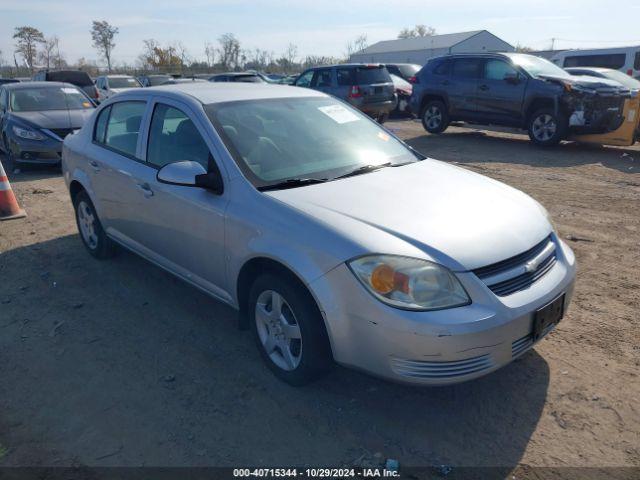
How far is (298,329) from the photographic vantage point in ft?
9.48

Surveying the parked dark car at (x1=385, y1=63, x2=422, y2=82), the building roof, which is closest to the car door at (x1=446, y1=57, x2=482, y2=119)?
the parked dark car at (x1=385, y1=63, x2=422, y2=82)

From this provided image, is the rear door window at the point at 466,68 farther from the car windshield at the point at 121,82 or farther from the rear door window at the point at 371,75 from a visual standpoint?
the car windshield at the point at 121,82

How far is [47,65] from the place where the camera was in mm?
56500

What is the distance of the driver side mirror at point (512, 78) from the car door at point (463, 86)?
809 millimetres

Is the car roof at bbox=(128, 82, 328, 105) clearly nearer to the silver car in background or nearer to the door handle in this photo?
the silver car in background

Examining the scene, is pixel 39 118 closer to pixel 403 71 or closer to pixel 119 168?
pixel 119 168

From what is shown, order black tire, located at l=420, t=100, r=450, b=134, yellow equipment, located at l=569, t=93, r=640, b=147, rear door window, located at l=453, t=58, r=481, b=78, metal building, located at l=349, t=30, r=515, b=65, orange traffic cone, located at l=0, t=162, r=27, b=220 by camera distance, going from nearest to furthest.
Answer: orange traffic cone, located at l=0, t=162, r=27, b=220
yellow equipment, located at l=569, t=93, r=640, b=147
rear door window, located at l=453, t=58, r=481, b=78
black tire, located at l=420, t=100, r=450, b=134
metal building, located at l=349, t=30, r=515, b=65

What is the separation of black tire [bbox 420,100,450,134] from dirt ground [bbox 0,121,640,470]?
8.62m

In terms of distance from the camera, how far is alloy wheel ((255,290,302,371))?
9.73 feet

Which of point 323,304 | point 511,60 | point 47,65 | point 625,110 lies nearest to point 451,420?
point 323,304

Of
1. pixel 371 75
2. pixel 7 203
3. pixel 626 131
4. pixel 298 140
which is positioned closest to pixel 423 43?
pixel 371 75

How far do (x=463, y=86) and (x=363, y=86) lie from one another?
101 inches

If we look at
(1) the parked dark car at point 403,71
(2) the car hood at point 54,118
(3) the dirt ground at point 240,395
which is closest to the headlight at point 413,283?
(3) the dirt ground at point 240,395

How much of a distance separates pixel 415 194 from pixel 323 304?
0.98 meters
